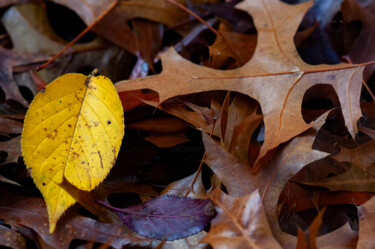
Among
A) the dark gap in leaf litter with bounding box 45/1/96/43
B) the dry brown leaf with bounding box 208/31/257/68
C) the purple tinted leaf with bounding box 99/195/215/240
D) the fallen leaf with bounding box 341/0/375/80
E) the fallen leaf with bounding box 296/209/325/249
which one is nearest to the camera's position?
the fallen leaf with bounding box 296/209/325/249

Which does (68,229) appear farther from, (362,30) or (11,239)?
(362,30)

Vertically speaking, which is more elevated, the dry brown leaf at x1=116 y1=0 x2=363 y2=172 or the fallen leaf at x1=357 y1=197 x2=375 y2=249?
the dry brown leaf at x1=116 y1=0 x2=363 y2=172

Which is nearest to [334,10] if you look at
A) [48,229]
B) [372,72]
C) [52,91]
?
[372,72]

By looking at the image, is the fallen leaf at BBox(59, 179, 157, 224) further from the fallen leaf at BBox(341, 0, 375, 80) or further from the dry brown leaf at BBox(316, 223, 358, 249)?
the fallen leaf at BBox(341, 0, 375, 80)

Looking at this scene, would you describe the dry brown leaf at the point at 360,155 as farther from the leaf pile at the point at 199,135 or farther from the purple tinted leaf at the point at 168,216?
the purple tinted leaf at the point at 168,216

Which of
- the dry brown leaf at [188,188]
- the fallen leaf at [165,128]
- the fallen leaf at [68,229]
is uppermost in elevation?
the fallen leaf at [165,128]

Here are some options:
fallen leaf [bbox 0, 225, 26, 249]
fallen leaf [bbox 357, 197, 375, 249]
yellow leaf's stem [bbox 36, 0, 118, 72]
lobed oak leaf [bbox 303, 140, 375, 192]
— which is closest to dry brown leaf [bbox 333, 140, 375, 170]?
lobed oak leaf [bbox 303, 140, 375, 192]

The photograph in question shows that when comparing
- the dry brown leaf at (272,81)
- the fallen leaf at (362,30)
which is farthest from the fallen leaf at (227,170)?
the fallen leaf at (362,30)

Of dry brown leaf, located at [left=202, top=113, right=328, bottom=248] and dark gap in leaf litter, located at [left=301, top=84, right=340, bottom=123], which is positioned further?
dark gap in leaf litter, located at [left=301, top=84, right=340, bottom=123]

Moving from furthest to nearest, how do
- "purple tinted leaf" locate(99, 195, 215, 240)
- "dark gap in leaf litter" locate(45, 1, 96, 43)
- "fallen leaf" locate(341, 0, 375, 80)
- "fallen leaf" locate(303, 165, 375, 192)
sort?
"dark gap in leaf litter" locate(45, 1, 96, 43), "fallen leaf" locate(341, 0, 375, 80), "fallen leaf" locate(303, 165, 375, 192), "purple tinted leaf" locate(99, 195, 215, 240)

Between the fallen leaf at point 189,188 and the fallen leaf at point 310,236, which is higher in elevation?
the fallen leaf at point 310,236
